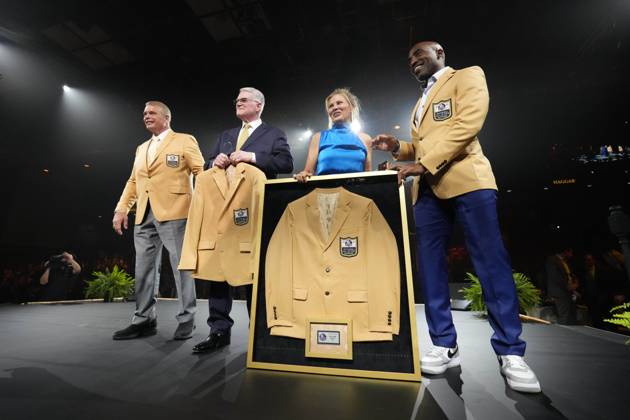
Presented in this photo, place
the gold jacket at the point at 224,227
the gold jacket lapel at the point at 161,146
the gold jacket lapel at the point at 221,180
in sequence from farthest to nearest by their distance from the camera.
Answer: the gold jacket lapel at the point at 161,146, the gold jacket lapel at the point at 221,180, the gold jacket at the point at 224,227

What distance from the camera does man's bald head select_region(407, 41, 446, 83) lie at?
180cm

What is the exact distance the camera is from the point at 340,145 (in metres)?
2.13

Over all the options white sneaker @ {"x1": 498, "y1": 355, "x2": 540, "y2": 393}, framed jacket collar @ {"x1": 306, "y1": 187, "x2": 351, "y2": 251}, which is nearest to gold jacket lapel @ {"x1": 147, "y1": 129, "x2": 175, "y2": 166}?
framed jacket collar @ {"x1": 306, "y1": 187, "x2": 351, "y2": 251}

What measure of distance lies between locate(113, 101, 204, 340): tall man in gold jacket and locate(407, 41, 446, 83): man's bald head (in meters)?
1.98

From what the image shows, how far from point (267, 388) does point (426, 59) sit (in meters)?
2.06

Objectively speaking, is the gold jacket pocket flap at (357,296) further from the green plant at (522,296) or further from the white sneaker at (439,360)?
the green plant at (522,296)

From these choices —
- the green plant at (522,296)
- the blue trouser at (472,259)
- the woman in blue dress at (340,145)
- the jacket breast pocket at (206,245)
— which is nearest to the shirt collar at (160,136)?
the jacket breast pocket at (206,245)

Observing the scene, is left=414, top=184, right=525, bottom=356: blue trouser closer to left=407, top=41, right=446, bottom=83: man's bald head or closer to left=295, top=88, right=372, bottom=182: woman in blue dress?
left=295, top=88, right=372, bottom=182: woman in blue dress

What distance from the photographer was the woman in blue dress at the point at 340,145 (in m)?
2.11

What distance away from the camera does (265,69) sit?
20.9 ft

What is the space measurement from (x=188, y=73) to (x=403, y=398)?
7.18 meters

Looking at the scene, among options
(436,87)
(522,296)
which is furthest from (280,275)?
(522,296)

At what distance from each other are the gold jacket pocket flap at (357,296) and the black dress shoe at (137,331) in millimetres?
2018

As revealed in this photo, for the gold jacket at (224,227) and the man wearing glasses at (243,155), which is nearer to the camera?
the gold jacket at (224,227)
